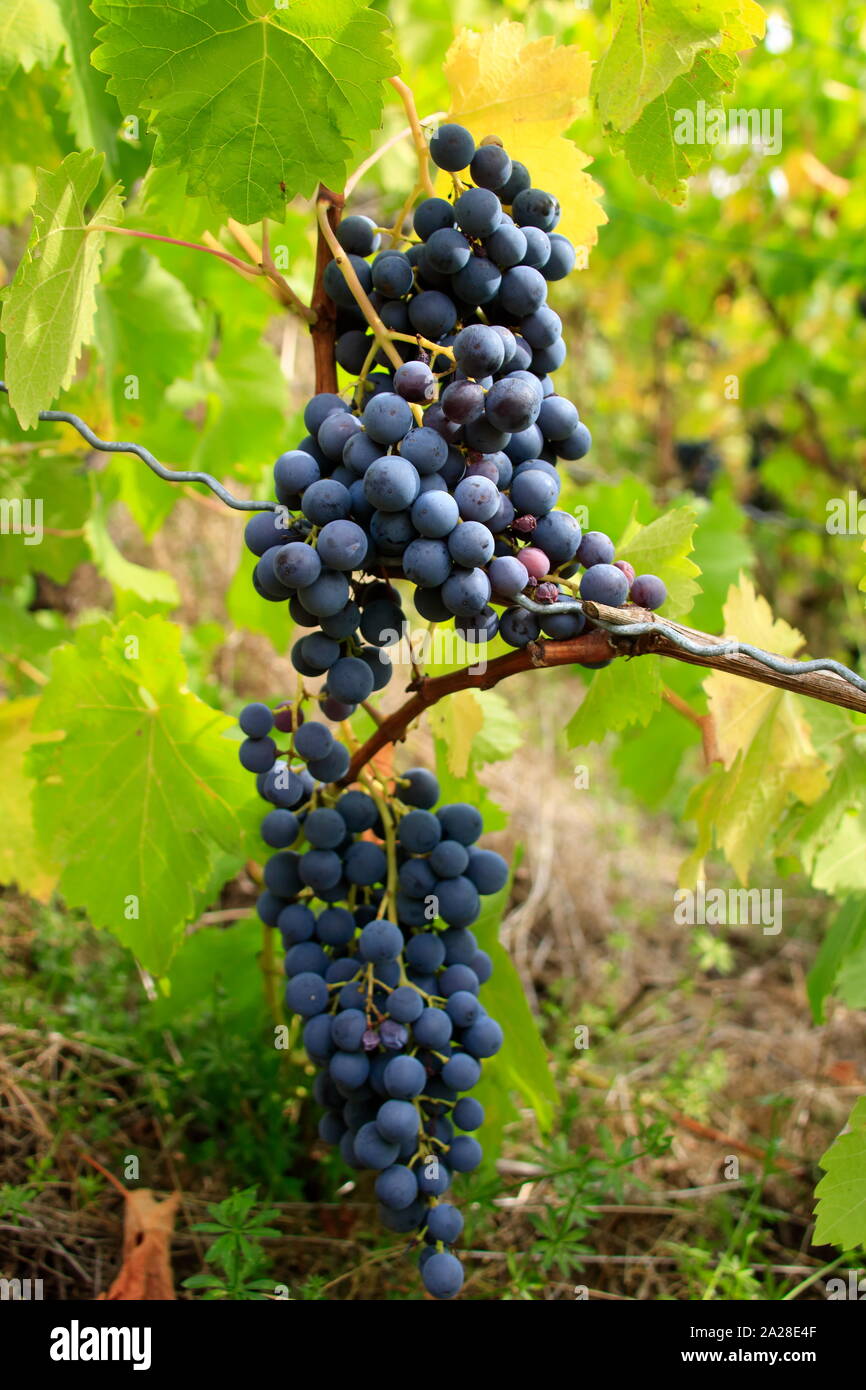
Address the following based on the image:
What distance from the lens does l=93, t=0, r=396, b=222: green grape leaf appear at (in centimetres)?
104

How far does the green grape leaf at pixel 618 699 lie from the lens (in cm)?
121

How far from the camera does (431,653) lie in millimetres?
1416

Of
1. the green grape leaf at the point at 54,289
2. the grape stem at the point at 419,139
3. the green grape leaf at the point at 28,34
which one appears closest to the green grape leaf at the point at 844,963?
the grape stem at the point at 419,139

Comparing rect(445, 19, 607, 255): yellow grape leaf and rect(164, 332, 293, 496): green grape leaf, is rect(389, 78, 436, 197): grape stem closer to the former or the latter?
rect(445, 19, 607, 255): yellow grape leaf

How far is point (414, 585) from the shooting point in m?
1.16

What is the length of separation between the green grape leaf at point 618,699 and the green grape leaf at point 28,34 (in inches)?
41.5

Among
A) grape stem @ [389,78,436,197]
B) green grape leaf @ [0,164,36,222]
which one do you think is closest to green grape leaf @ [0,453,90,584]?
green grape leaf @ [0,164,36,222]

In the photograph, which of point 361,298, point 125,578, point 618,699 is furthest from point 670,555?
point 125,578

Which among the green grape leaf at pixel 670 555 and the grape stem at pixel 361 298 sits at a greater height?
the grape stem at pixel 361 298

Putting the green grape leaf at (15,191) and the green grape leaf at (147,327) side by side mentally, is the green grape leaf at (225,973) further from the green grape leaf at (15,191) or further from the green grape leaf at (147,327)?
the green grape leaf at (15,191)

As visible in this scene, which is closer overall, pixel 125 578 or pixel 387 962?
pixel 387 962

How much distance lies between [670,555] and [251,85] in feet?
2.24

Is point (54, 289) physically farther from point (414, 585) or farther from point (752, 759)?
point (752, 759)
